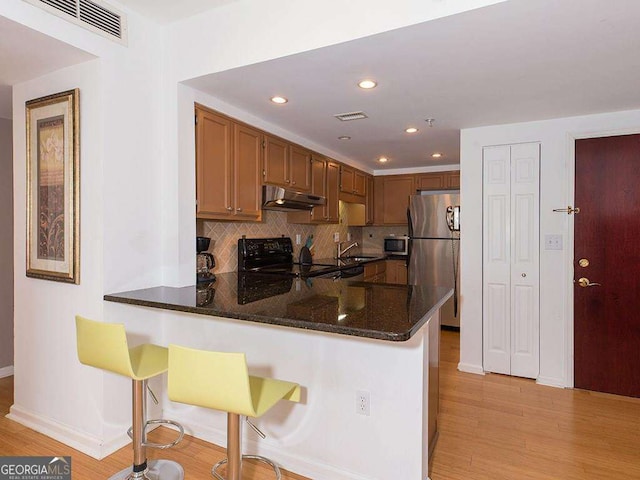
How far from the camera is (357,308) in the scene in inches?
72.4

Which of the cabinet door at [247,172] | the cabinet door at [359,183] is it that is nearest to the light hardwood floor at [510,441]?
the cabinet door at [247,172]

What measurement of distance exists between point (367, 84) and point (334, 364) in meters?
1.70

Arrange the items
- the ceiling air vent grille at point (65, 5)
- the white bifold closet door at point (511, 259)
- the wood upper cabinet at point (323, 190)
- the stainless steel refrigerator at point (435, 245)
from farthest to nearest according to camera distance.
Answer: the stainless steel refrigerator at point (435, 245) < the wood upper cabinet at point (323, 190) < the white bifold closet door at point (511, 259) < the ceiling air vent grille at point (65, 5)

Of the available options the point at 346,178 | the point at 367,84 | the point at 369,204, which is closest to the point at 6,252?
the point at 367,84

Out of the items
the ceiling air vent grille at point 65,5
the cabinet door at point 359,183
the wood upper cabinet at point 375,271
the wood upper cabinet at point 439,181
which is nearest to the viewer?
the ceiling air vent grille at point 65,5

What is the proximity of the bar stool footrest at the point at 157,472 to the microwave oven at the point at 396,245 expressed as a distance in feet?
13.3

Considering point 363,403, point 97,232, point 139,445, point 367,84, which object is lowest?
point 139,445

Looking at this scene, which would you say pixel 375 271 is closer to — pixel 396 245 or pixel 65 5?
pixel 396 245

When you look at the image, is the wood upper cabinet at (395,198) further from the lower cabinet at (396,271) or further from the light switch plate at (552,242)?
the light switch plate at (552,242)

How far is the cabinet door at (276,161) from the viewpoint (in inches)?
133

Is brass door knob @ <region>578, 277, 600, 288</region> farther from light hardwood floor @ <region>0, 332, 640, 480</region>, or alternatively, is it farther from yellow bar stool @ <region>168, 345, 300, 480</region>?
yellow bar stool @ <region>168, 345, 300, 480</region>

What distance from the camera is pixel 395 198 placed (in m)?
5.57

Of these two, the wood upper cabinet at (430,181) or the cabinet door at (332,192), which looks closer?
the cabinet door at (332,192)

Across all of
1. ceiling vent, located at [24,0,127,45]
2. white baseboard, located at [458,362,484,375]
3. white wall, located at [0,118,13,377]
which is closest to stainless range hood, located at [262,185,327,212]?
ceiling vent, located at [24,0,127,45]
